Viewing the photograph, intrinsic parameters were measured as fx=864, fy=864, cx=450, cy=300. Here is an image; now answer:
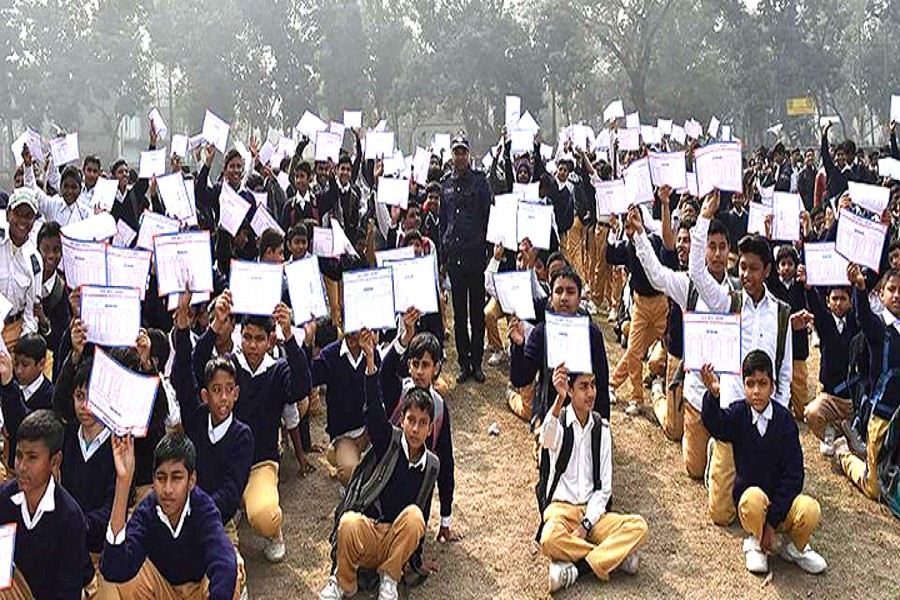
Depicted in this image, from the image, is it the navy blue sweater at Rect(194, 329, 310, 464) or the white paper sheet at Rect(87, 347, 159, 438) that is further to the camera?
the navy blue sweater at Rect(194, 329, 310, 464)

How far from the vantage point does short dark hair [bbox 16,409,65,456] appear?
12.4 feet

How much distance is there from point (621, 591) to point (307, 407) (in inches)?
112

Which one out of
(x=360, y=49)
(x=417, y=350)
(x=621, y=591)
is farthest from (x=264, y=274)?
(x=360, y=49)

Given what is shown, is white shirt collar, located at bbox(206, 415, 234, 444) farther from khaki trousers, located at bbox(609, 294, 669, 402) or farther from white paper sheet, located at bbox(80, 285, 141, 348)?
khaki trousers, located at bbox(609, 294, 669, 402)

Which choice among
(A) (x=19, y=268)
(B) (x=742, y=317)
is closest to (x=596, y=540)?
(B) (x=742, y=317)

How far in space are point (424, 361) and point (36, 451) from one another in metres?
2.28

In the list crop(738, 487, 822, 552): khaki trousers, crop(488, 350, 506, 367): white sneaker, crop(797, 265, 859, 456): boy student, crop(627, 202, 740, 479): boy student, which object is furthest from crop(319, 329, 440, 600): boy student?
crop(488, 350, 506, 367): white sneaker

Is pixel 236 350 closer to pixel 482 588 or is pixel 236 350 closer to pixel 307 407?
pixel 307 407

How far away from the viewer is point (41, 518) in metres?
3.80

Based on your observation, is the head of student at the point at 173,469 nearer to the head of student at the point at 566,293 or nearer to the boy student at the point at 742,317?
the head of student at the point at 566,293

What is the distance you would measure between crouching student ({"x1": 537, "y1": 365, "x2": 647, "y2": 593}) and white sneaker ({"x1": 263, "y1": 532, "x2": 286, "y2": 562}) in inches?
63.0

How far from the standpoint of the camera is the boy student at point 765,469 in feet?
16.3

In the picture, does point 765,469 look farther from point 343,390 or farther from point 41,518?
point 41,518

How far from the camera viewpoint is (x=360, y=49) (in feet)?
105
